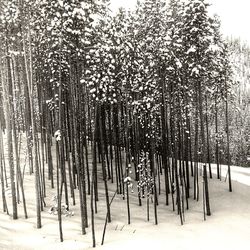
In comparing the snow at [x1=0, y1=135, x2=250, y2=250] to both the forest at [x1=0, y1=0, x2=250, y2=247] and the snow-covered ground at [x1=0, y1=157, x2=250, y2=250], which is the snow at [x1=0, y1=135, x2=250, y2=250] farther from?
the forest at [x1=0, y1=0, x2=250, y2=247]

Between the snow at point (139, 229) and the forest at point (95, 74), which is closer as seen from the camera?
the snow at point (139, 229)

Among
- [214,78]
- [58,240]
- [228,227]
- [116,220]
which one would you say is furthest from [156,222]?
[214,78]

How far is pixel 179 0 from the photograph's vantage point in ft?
79.5

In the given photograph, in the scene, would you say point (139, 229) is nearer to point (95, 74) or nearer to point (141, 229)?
point (141, 229)

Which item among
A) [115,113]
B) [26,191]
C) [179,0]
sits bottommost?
[26,191]

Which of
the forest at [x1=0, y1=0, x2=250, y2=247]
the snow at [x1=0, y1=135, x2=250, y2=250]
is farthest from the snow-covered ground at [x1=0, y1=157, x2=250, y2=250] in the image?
the forest at [x1=0, y1=0, x2=250, y2=247]

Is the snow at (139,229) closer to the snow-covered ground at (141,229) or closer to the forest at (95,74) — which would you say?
the snow-covered ground at (141,229)

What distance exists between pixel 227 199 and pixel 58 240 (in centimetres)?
1373

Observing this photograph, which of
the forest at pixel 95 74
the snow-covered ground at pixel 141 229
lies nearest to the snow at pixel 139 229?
the snow-covered ground at pixel 141 229

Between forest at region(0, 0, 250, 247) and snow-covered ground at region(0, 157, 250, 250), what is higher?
forest at region(0, 0, 250, 247)

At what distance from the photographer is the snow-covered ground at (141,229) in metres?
18.3

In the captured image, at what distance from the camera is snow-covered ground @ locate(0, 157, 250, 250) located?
18266mm

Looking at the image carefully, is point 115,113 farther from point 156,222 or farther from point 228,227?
point 228,227

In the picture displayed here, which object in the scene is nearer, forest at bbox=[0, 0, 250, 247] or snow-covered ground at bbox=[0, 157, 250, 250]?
snow-covered ground at bbox=[0, 157, 250, 250]
